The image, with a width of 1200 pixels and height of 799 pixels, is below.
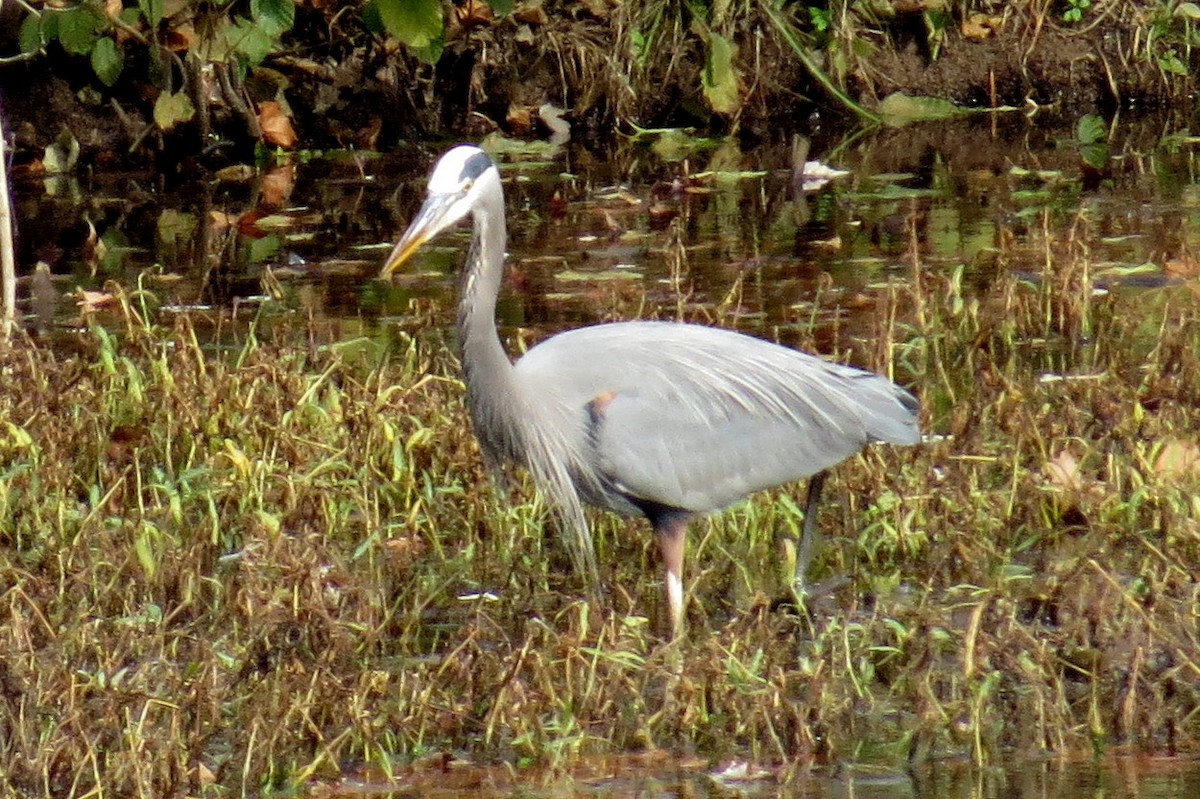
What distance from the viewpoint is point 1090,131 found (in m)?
10.6

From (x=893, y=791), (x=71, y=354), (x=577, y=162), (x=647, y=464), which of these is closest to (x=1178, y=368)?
(x=647, y=464)

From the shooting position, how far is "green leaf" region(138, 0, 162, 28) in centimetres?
980

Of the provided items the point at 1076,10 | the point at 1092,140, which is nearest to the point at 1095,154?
the point at 1092,140

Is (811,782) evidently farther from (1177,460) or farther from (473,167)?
(1177,460)

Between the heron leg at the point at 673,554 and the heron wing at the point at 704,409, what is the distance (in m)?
0.06

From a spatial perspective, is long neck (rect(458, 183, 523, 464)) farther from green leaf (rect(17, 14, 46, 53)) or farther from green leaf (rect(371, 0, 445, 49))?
green leaf (rect(17, 14, 46, 53))

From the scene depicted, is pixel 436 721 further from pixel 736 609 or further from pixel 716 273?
pixel 716 273

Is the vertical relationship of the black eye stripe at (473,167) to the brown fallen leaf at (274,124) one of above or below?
below

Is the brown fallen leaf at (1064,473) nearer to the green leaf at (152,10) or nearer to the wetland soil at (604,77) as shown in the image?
the green leaf at (152,10)

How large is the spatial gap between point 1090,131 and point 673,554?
6.58 meters

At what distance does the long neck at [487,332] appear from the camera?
466cm

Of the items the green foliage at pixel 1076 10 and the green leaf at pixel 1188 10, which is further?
the green foliage at pixel 1076 10

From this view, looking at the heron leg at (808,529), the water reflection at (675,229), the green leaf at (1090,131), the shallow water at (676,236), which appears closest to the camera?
the heron leg at (808,529)

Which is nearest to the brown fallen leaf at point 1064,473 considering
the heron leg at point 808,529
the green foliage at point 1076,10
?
the heron leg at point 808,529
